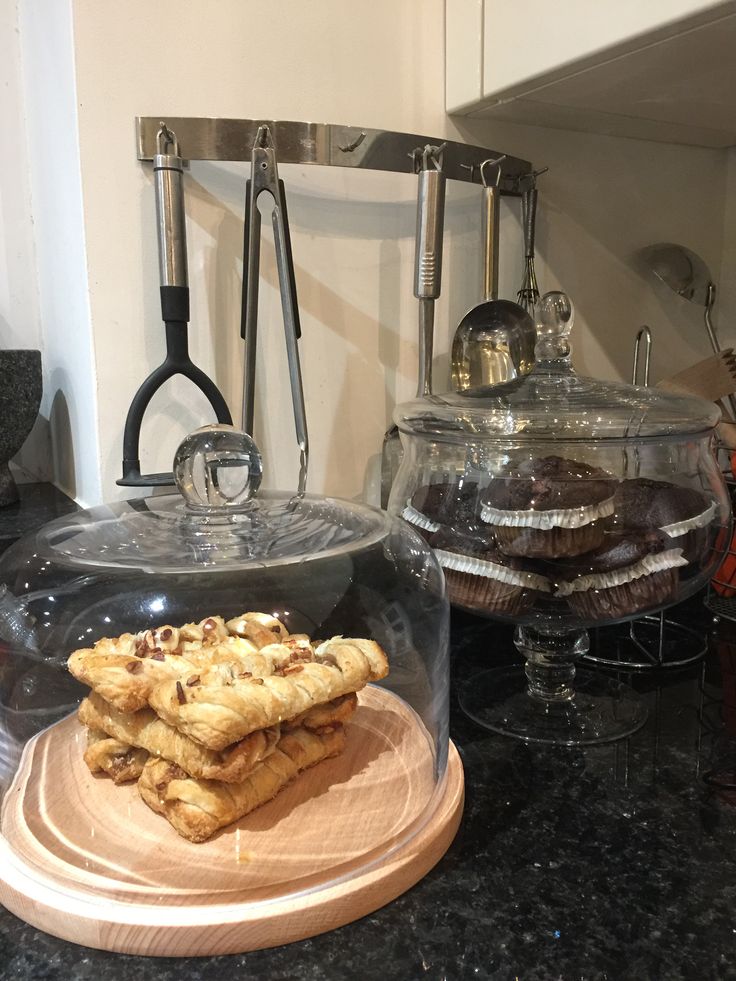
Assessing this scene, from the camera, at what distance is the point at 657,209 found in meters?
1.08

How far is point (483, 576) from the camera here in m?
Answer: 0.63

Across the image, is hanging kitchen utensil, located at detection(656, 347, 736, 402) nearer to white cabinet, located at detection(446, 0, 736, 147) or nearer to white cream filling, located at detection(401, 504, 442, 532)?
white cabinet, located at detection(446, 0, 736, 147)

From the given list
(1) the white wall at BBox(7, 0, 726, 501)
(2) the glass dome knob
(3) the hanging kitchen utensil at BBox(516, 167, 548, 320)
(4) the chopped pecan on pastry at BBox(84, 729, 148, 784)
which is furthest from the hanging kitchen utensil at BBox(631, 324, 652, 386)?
(4) the chopped pecan on pastry at BBox(84, 729, 148, 784)

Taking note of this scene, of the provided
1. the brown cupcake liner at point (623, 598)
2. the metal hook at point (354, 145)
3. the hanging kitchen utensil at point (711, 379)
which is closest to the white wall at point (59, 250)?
the metal hook at point (354, 145)

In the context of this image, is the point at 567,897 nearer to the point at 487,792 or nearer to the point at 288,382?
the point at 487,792

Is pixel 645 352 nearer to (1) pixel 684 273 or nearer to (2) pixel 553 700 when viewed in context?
(1) pixel 684 273

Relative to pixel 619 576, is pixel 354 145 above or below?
above

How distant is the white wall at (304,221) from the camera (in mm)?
750

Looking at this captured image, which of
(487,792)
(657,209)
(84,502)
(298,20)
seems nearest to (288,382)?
(84,502)

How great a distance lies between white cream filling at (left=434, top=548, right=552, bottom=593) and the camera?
61cm

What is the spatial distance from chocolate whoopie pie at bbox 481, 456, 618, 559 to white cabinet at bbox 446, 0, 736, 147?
1.22 ft

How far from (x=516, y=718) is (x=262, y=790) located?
0.26m

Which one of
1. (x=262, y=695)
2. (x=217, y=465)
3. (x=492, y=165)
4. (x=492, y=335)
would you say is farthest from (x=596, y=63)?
(x=262, y=695)

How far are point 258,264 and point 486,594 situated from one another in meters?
0.38
